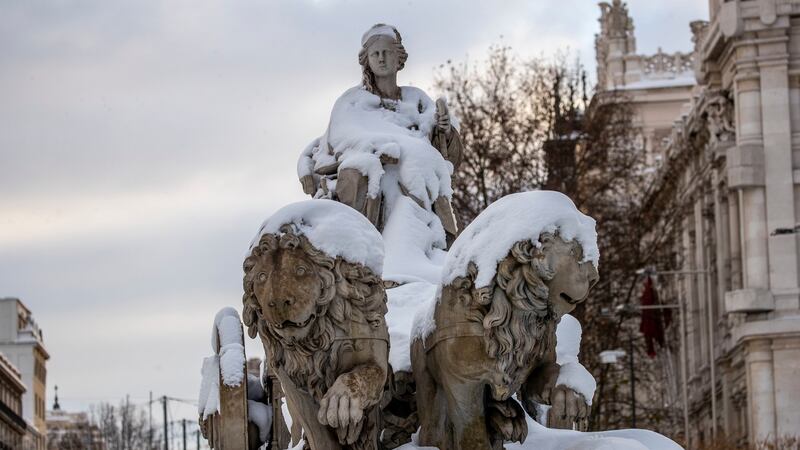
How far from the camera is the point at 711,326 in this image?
237 ft

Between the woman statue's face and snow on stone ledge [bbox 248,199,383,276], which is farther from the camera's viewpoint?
the woman statue's face

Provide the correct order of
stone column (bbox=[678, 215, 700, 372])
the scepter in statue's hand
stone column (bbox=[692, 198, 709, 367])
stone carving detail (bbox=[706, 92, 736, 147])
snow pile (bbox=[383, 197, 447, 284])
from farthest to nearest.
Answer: stone column (bbox=[678, 215, 700, 372]), stone column (bbox=[692, 198, 709, 367]), stone carving detail (bbox=[706, 92, 736, 147]), the scepter in statue's hand, snow pile (bbox=[383, 197, 447, 284])

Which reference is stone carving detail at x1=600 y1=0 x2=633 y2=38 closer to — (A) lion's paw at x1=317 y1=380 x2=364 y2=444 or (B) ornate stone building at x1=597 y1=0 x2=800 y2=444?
(B) ornate stone building at x1=597 y1=0 x2=800 y2=444

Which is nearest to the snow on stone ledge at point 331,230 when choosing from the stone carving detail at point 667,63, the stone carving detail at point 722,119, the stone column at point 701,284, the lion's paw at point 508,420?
the lion's paw at point 508,420

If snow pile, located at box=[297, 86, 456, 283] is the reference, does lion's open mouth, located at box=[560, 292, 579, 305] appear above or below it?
below

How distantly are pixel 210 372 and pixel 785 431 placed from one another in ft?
162

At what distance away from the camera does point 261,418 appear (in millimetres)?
12953

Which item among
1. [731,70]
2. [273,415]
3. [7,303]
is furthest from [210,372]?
[7,303]

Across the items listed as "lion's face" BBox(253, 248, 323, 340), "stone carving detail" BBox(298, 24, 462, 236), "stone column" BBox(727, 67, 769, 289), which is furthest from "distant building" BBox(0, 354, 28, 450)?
"lion's face" BBox(253, 248, 323, 340)

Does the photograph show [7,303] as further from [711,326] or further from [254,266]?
[254,266]

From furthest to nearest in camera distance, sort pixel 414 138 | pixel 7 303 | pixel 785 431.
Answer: pixel 7 303 → pixel 785 431 → pixel 414 138

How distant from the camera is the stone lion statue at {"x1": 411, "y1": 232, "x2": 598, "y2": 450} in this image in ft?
37.2

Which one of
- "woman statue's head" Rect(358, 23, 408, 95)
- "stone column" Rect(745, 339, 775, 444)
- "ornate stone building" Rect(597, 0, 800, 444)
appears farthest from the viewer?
"ornate stone building" Rect(597, 0, 800, 444)

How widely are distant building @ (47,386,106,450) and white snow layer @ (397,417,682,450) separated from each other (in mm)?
95736
